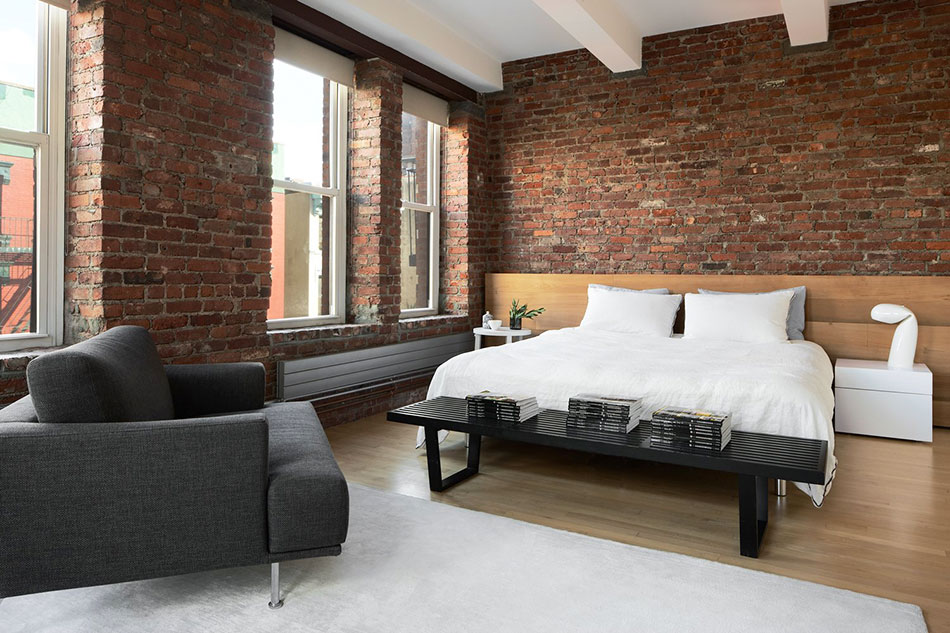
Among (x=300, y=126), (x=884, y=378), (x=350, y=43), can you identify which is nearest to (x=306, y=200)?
(x=300, y=126)

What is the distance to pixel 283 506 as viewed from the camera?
209 cm

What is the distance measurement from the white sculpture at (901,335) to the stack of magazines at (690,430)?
2489 millimetres

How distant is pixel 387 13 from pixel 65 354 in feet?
12.4

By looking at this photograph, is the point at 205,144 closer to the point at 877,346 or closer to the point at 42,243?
the point at 42,243

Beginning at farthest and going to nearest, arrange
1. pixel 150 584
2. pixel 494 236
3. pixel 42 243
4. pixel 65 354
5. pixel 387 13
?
1. pixel 494 236
2. pixel 387 13
3. pixel 42 243
4. pixel 150 584
5. pixel 65 354

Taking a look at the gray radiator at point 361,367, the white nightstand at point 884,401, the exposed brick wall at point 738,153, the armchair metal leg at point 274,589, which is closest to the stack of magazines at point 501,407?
the armchair metal leg at point 274,589

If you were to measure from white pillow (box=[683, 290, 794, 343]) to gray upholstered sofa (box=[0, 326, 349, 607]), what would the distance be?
3.67 meters

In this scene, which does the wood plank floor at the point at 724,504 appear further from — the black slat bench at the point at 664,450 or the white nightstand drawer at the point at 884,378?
the white nightstand drawer at the point at 884,378

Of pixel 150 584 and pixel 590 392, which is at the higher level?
pixel 590 392

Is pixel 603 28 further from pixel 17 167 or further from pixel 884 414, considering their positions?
pixel 17 167

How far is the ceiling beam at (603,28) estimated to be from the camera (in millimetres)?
4554

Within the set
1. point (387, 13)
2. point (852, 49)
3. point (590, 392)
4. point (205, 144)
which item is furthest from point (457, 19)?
point (590, 392)

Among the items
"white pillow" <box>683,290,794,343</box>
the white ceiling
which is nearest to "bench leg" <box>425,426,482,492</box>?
"white pillow" <box>683,290,794,343</box>

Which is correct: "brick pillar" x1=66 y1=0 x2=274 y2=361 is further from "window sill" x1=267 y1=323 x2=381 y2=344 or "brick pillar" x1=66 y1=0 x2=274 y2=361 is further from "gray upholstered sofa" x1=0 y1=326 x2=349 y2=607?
"gray upholstered sofa" x1=0 y1=326 x2=349 y2=607
